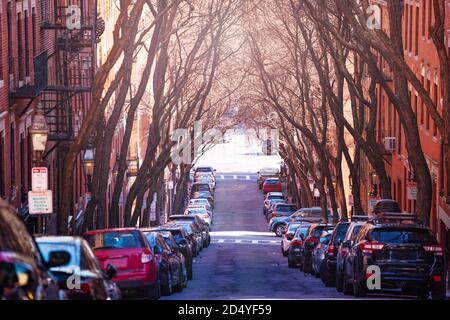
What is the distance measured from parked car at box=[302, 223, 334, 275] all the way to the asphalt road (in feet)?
1.24

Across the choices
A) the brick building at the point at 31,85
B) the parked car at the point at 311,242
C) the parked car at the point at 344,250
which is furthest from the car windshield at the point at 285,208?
the parked car at the point at 344,250

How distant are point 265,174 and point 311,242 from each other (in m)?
71.7

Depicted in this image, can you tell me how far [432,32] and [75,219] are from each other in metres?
23.8

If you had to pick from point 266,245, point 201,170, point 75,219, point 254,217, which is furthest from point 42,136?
point 201,170

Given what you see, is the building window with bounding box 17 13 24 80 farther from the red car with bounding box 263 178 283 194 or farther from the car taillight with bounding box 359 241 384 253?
the red car with bounding box 263 178 283 194

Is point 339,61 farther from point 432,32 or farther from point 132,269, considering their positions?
point 132,269

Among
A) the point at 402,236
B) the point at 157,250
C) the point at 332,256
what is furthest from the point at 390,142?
the point at 402,236

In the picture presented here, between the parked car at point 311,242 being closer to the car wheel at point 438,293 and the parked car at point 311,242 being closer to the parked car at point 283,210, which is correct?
the car wheel at point 438,293

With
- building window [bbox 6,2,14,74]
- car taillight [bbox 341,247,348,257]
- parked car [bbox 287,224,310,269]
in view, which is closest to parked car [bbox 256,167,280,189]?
parked car [bbox 287,224,310,269]

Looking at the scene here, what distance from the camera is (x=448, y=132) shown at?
997 inches

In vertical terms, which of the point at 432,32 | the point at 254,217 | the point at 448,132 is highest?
the point at 432,32

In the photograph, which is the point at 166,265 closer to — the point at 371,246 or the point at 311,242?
the point at 371,246

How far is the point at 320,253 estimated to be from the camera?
107 feet
